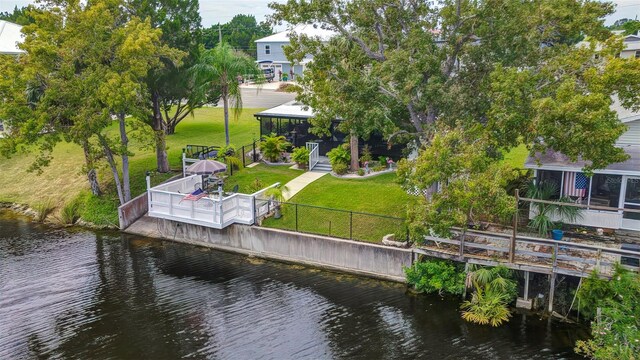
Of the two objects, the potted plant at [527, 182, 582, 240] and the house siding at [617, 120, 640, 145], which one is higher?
the house siding at [617, 120, 640, 145]

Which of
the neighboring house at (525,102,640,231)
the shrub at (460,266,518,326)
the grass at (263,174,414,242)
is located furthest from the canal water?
the neighboring house at (525,102,640,231)

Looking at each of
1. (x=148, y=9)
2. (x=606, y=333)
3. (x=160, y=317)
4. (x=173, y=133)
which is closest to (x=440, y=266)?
(x=606, y=333)

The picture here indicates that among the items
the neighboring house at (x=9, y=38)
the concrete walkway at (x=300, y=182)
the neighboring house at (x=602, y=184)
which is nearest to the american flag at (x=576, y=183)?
the neighboring house at (x=602, y=184)

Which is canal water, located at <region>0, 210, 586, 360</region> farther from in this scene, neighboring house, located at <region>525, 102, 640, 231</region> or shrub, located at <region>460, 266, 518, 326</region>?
neighboring house, located at <region>525, 102, 640, 231</region>

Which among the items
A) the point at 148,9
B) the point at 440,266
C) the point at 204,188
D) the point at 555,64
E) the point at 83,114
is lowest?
the point at 440,266

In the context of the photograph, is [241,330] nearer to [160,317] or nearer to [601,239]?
[160,317]

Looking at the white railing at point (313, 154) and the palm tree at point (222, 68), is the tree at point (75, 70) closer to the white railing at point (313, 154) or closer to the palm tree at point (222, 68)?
the palm tree at point (222, 68)
